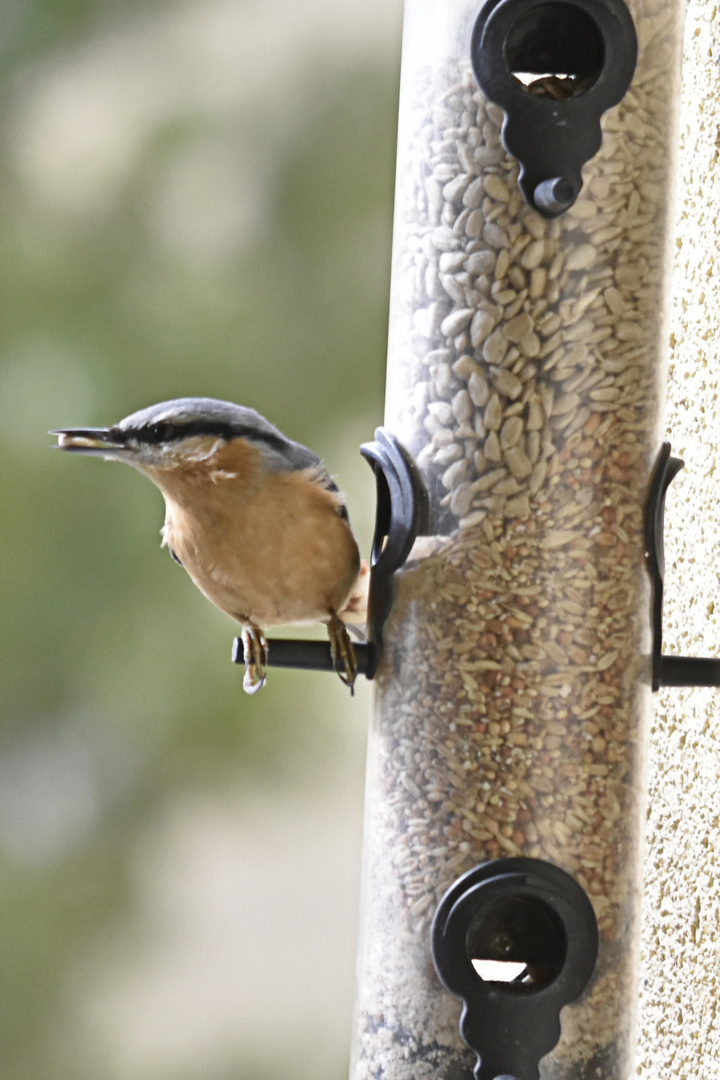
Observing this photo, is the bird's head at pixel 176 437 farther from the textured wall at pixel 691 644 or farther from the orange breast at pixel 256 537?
the textured wall at pixel 691 644

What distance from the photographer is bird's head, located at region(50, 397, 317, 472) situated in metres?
1.41

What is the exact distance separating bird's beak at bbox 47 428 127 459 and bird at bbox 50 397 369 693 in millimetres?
19

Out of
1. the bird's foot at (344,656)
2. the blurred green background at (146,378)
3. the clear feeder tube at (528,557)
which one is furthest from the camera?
the blurred green background at (146,378)

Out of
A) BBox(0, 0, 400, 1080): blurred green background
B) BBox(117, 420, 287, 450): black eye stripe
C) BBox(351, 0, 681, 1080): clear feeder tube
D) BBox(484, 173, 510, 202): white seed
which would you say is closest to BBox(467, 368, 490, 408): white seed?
BBox(351, 0, 681, 1080): clear feeder tube

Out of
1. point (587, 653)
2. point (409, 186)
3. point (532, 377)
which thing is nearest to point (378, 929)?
point (587, 653)

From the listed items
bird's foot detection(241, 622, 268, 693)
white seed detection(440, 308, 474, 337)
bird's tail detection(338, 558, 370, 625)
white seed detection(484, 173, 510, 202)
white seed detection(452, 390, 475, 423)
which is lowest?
bird's foot detection(241, 622, 268, 693)

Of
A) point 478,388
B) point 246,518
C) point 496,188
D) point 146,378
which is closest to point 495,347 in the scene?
point 478,388

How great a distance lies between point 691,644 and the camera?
146cm

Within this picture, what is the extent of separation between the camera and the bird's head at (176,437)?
141 cm

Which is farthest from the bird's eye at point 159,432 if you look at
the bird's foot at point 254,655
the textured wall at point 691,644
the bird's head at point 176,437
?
the textured wall at point 691,644

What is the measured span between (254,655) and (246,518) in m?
0.16

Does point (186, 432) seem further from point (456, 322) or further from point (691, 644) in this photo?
point (691, 644)

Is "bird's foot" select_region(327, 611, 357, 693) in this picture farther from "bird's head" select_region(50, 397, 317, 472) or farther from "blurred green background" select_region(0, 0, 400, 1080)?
"blurred green background" select_region(0, 0, 400, 1080)

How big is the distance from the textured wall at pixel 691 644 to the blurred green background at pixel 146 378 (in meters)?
1.38
